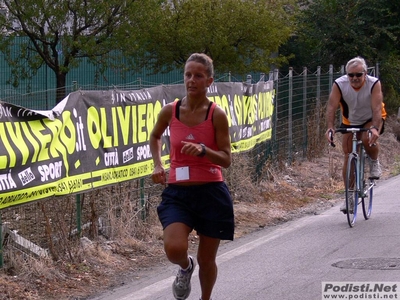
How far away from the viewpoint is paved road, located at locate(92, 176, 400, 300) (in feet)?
22.6

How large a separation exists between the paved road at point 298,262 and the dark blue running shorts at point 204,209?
1.14 metres

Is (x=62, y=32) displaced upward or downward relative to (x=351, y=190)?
upward

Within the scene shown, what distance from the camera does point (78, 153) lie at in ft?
26.0

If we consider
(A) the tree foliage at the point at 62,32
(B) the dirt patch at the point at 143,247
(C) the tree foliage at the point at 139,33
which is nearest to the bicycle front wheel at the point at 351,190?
(B) the dirt patch at the point at 143,247

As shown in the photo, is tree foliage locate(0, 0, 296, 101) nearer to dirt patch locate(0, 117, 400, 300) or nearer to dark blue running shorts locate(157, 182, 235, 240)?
dirt patch locate(0, 117, 400, 300)

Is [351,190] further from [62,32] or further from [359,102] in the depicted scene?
[62,32]

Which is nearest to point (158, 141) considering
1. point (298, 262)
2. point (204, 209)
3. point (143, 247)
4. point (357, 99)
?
point (204, 209)

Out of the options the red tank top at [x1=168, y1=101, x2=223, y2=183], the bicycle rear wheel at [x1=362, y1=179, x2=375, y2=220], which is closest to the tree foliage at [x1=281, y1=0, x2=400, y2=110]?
the bicycle rear wheel at [x1=362, y1=179, x2=375, y2=220]

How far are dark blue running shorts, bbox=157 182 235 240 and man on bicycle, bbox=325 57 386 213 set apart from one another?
13.7ft

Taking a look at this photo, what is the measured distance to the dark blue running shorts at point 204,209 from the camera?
568 cm

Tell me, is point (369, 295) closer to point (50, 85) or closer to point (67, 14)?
point (67, 14)

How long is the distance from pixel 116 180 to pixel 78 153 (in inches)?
31.4

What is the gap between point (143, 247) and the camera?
870 centimetres

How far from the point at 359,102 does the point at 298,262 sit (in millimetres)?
2604
